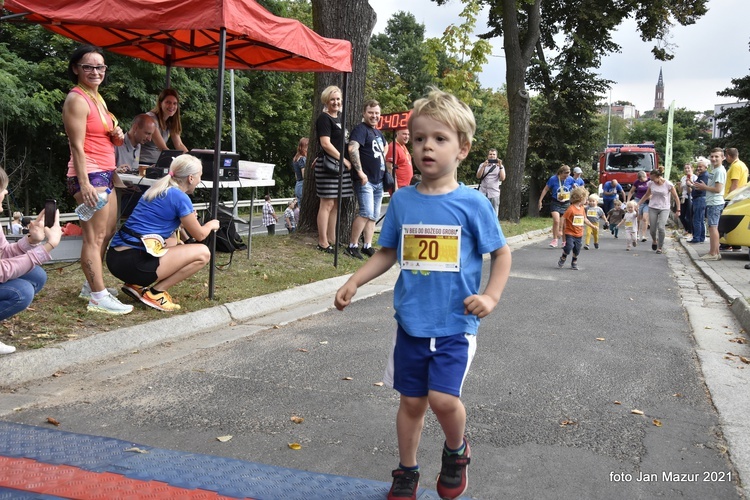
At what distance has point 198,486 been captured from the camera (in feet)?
9.83

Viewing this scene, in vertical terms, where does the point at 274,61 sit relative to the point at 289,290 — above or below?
above

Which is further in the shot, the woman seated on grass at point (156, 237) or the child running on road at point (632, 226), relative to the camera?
the child running on road at point (632, 226)

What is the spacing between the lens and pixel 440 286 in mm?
2965

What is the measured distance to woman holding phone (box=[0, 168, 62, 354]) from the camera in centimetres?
486

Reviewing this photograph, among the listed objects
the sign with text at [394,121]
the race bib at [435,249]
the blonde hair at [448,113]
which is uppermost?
the sign with text at [394,121]

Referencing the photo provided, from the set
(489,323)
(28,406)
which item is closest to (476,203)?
(28,406)

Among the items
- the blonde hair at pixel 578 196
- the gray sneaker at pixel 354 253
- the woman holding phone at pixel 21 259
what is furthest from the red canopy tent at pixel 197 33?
the blonde hair at pixel 578 196

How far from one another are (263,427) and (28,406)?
1.40 meters

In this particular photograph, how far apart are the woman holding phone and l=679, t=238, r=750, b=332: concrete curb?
6270 mm

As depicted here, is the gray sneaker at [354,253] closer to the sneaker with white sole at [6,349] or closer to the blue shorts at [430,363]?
the sneaker with white sole at [6,349]

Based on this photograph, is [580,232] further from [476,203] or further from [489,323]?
[476,203]

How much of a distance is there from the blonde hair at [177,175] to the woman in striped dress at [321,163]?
3596 mm

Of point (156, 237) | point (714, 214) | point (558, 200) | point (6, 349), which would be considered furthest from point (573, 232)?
point (6, 349)

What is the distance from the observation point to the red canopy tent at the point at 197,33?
22.2 feet
